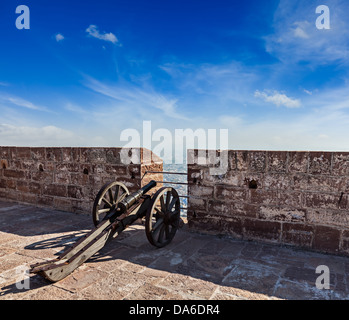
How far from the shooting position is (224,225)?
4586mm

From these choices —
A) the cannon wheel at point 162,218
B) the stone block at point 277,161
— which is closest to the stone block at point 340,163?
the stone block at point 277,161

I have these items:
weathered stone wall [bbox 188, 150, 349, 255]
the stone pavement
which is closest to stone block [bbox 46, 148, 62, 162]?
the stone pavement

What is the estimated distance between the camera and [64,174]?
20.3 ft

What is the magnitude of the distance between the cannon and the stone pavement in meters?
0.18

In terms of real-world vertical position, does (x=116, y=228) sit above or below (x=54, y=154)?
below

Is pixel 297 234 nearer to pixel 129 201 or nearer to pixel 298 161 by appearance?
pixel 298 161

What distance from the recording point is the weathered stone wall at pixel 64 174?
18.2ft

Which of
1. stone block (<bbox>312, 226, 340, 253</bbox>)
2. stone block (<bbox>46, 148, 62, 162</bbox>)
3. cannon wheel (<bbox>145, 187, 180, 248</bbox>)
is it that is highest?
stone block (<bbox>46, 148, 62, 162</bbox>)

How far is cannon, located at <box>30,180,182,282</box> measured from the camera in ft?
9.38

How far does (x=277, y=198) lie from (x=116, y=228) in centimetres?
250

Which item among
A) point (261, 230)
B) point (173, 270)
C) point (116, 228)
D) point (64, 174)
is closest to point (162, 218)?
point (116, 228)

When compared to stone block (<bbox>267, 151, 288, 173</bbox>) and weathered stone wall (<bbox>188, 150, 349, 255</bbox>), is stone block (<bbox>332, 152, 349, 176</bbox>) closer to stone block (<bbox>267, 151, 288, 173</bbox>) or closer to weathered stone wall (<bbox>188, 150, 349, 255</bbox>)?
weathered stone wall (<bbox>188, 150, 349, 255</bbox>)
